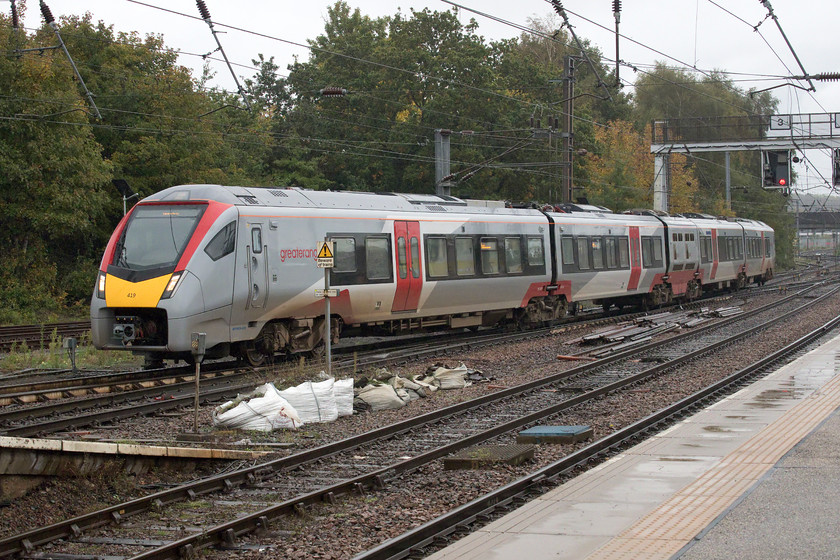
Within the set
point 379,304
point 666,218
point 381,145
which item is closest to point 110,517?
point 379,304

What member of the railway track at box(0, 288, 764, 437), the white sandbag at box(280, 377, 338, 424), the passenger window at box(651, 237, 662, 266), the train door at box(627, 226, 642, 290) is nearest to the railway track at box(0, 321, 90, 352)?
the railway track at box(0, 288, 764, 437)

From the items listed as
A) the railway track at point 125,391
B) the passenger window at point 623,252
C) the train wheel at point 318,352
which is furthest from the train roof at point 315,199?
the passenger window at point 623,252

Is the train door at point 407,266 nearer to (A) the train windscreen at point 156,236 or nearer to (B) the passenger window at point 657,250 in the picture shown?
(A) the train windscreen at point 156,236

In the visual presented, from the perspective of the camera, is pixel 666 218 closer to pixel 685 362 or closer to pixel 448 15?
pixel 685 362

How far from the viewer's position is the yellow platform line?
6.72 meters

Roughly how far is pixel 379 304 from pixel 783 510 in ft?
43.7

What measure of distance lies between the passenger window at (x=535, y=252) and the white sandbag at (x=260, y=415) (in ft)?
44.7

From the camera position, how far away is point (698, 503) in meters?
7.92

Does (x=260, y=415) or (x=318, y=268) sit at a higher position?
(x=318, y=268)

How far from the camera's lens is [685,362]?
1916cm

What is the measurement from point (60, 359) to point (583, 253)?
14805mm

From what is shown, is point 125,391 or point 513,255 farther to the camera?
point 513,255

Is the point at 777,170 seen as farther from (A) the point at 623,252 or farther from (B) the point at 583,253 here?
(B) the point at 583,253

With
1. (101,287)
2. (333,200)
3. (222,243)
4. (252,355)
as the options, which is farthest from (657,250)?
(101,287)
